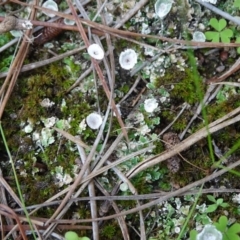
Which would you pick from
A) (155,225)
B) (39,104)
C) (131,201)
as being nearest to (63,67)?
(39,104)

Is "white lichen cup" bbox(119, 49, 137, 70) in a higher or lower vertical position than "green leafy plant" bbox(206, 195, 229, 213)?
higher

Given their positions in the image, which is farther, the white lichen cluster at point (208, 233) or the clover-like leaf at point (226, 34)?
the clover-like leaf at point (226, 34)

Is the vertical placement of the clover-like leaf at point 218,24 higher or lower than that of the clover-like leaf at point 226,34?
higher

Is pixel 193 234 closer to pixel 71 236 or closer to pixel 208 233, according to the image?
pixel 208 233

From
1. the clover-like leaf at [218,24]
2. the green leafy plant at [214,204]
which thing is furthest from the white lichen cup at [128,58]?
the green leafy plant at [214,204]

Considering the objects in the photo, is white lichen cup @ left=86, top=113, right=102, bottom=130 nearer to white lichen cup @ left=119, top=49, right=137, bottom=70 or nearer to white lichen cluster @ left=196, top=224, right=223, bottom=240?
white lichen cup @ left=119, top=49, right=137, bottom=70

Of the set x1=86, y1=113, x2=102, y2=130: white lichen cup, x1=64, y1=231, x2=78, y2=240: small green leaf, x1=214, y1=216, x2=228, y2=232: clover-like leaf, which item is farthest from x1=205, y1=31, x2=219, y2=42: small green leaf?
x1=64, y1=231, x2=78, y2=240: small green leaf

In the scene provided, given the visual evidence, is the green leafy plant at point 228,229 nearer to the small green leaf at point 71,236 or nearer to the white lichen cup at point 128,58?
the small green leaf at point 71,236

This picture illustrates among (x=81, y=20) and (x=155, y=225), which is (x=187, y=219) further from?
(x=81, y=20)

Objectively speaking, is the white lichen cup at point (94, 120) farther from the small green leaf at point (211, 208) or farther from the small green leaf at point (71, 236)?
the small green leaf at point (211, 208)

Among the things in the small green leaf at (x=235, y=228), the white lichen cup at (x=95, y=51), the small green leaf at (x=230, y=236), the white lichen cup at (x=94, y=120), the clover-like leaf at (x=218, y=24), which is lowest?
the small green leaf at (x=230, y=236)
